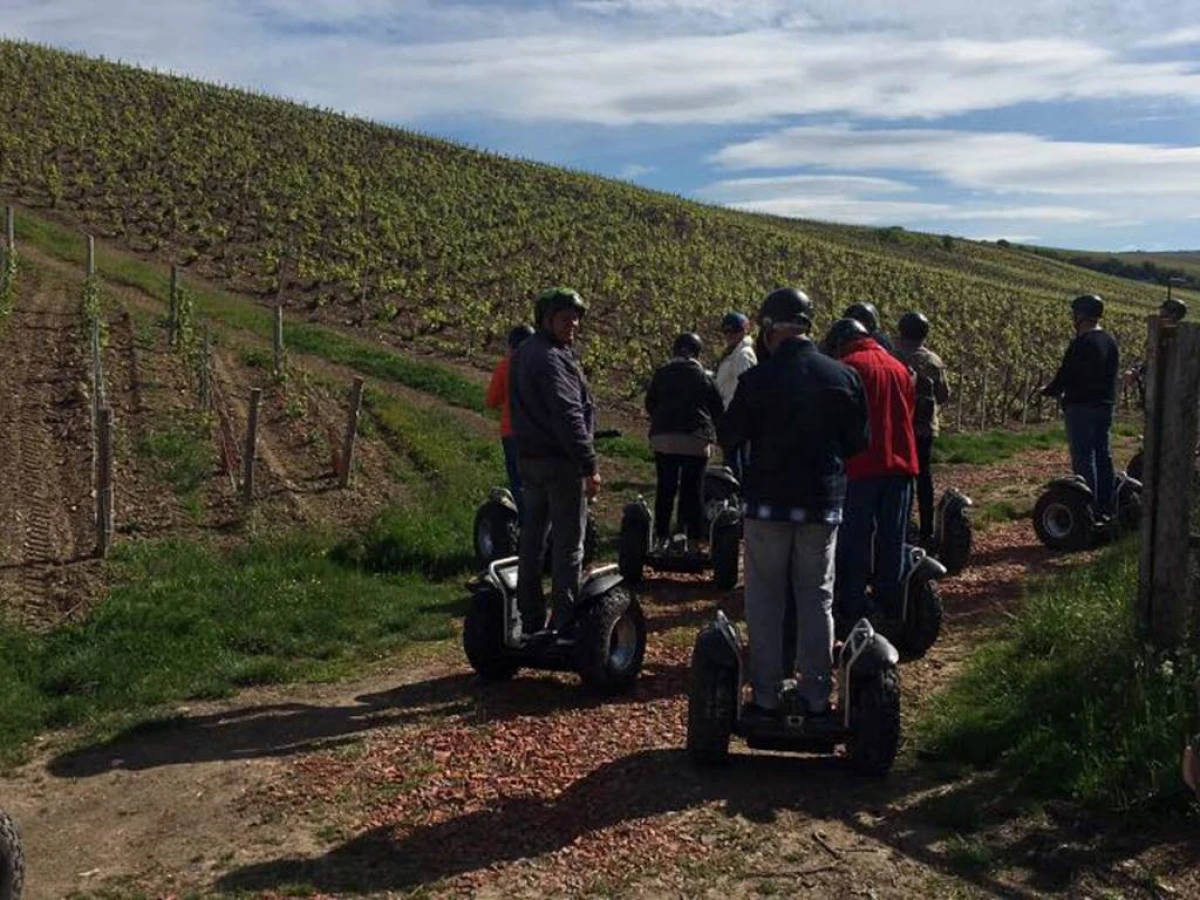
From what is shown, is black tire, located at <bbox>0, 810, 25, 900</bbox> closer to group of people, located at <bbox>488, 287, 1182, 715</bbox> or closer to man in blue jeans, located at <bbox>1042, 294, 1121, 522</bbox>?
group of people, located at <bbox>488, 287, 1182, 715</bbox>

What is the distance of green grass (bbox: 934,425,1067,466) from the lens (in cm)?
1695

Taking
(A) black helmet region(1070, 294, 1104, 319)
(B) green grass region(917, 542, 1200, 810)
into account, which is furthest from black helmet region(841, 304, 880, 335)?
(A) black helmet region(1070, 294, 1104, 319)

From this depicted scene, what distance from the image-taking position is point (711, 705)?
5457mm

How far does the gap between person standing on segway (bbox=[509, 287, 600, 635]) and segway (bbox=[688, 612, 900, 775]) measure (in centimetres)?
147

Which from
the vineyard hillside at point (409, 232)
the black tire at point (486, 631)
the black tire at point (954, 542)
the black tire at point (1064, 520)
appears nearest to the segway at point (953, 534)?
the black tire at point (954, 542)

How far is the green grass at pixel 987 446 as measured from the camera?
16953 mm

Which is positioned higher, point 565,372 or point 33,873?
point 565,372

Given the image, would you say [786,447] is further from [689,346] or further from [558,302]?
[689,346]

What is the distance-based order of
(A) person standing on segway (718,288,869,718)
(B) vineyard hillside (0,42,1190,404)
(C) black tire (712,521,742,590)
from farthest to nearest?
1. (B) vineyard hillside (0,42,1190,404)
2. (C) black tire (712,521,742,590)
3. (A) person standing on segway (718,288,869,718)

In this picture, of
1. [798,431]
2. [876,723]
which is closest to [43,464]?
[798,431]

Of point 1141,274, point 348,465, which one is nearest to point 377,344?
Answer: point 348,465

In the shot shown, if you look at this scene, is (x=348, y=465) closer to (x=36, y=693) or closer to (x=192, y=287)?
(x=36, y=693)

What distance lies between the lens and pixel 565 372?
22.0 feet

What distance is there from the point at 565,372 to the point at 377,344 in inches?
716
